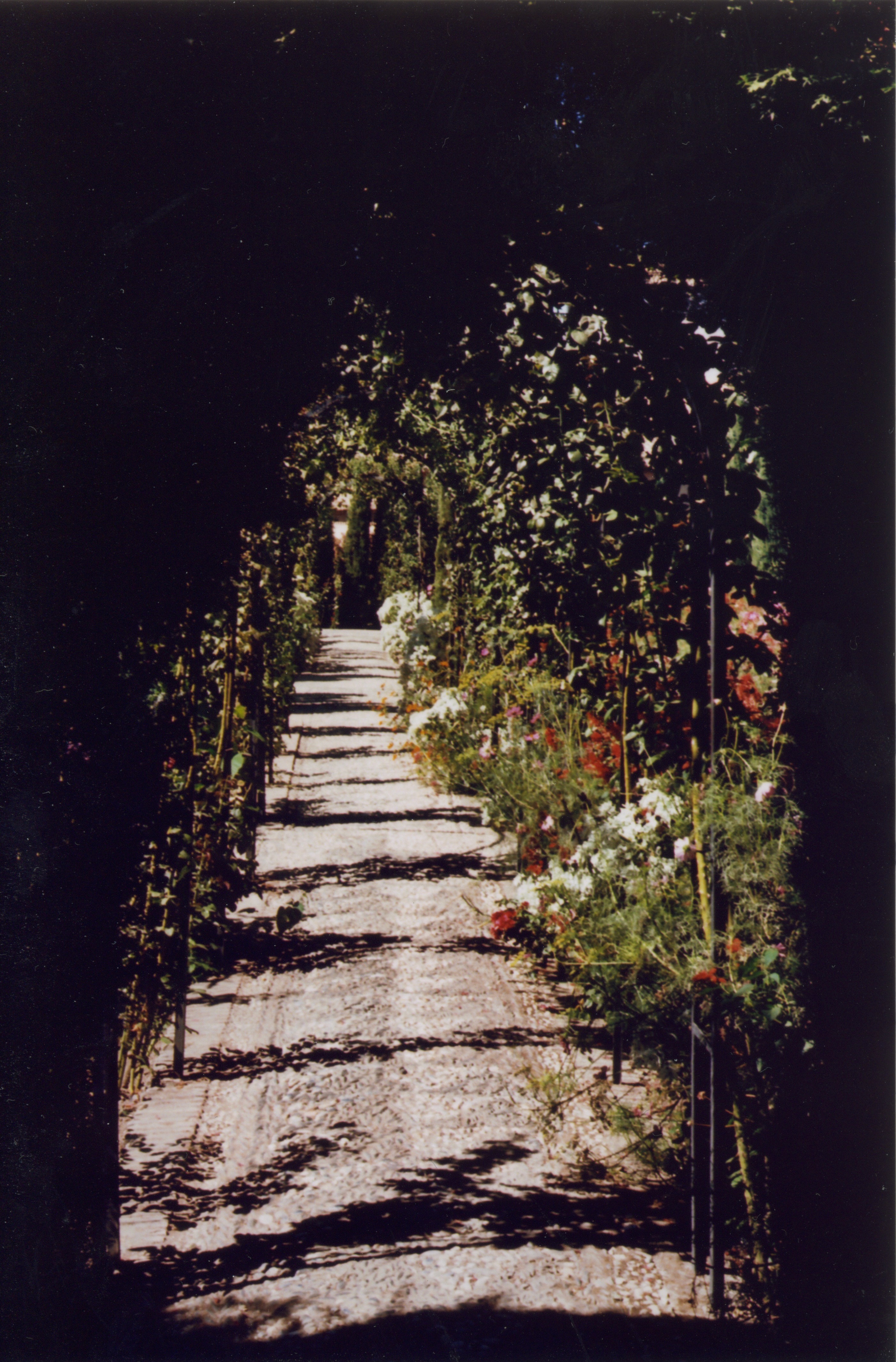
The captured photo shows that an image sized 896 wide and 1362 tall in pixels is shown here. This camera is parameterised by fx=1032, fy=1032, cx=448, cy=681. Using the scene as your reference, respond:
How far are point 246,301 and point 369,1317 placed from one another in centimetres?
263

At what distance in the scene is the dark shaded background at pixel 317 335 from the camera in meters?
2.16

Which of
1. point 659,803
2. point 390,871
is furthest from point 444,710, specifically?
point 659,803

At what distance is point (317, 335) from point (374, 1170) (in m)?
2.75

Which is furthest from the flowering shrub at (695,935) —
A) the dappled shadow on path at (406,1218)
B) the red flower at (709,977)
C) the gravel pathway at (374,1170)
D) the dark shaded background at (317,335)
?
the gravel pathway at (374,1170)

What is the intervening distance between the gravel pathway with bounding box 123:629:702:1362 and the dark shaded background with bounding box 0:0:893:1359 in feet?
1.96

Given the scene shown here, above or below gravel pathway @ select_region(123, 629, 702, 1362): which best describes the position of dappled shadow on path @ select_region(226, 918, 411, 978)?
above

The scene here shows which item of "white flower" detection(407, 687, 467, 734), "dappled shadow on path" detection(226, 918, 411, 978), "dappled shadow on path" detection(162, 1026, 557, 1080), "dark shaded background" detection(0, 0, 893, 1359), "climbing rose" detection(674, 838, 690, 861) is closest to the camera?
"dark shaded background" detection(0, 0, 893, 1359)

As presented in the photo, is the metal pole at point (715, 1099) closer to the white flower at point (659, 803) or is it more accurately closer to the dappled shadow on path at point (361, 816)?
the white flower at point (659, 803)

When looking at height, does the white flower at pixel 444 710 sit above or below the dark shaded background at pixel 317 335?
below

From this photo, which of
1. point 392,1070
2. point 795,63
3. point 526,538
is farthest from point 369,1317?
point 526,538

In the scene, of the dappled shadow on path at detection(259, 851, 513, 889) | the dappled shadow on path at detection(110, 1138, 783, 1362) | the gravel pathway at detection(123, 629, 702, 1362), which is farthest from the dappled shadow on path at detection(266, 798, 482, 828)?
the dappled shadow on path at detection(110, 1138, 783, 1362)

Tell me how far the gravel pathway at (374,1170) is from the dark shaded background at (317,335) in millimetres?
599

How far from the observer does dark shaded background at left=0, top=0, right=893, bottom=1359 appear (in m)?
2.16

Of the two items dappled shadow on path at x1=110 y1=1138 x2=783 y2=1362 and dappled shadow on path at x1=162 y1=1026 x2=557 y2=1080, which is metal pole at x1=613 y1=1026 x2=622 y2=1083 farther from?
dappled shadow on path at x1=110 y1=1138 x2=783 y2=1362
